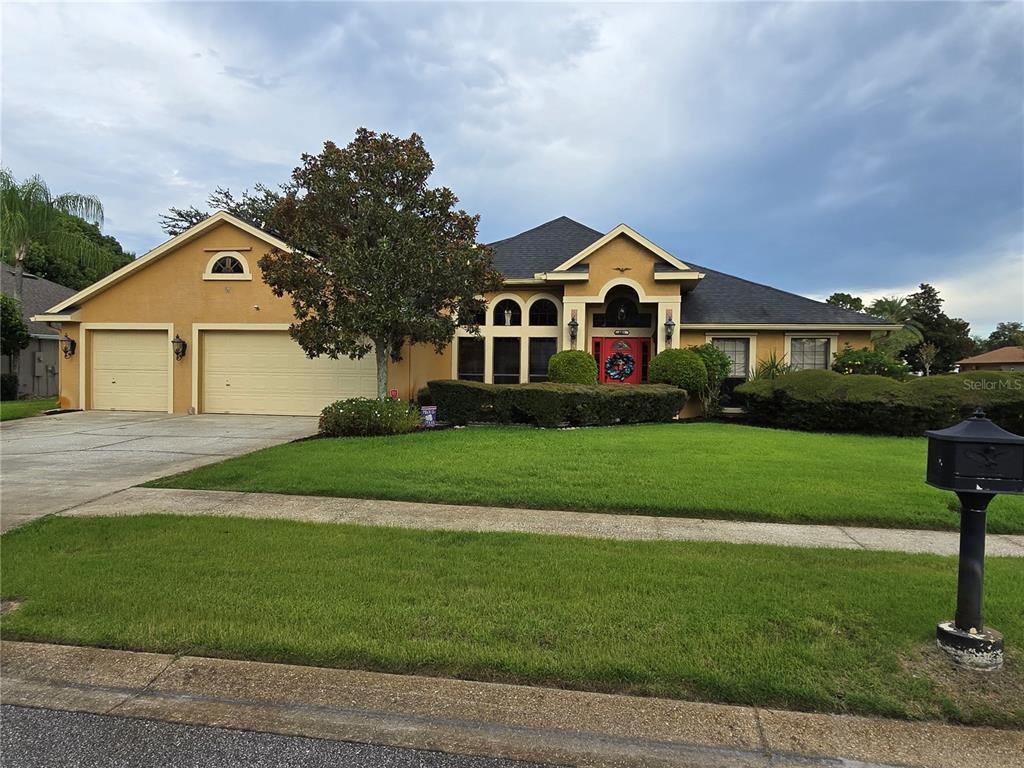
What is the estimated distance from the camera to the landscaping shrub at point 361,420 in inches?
473

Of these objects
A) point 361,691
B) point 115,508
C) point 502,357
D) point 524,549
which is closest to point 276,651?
point 361,691

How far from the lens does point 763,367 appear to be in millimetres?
17078

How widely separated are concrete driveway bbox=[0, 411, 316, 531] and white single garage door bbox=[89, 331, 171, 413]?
74 centimetres

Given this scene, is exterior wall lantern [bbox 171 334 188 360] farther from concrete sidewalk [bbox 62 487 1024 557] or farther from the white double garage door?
concrete sidewalk [bbox 62 487 1024 557]

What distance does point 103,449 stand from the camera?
419 inches

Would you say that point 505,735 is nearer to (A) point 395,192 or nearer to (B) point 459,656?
(B) point 459,656

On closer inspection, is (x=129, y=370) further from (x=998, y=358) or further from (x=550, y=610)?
(x=998, y=358)

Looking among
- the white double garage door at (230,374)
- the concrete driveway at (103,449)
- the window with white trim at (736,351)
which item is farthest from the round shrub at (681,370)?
the concrete driveway at (103,449)

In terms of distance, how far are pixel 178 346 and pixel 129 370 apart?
2.08m

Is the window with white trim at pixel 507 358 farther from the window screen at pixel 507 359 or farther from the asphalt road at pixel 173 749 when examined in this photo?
the asphalt road at pixel 173 749

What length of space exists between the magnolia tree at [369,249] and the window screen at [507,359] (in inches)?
219

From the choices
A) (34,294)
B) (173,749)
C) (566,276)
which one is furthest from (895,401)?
(34,294)

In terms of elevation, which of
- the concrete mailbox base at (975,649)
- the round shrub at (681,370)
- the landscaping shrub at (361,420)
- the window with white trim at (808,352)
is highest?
the window with white trim at (808,352)

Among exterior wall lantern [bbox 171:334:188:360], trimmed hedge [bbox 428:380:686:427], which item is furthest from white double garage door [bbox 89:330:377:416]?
trimmed hedge [bbox 428:380:686:427]
